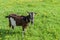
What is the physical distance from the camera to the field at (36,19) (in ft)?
35.7

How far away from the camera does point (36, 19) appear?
43.0ft

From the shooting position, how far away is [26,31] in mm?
11156

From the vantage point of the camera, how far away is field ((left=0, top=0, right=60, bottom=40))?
1088 cm

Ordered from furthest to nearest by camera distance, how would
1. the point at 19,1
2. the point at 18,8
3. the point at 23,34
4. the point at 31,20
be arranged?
the point at 19,1, the point at 18,8, the point at 23,34, the point at 31,20

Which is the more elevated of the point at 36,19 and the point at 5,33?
the point at 36,19

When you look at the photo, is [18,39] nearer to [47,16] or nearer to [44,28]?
[44,28]

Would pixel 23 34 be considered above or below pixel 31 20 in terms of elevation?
below

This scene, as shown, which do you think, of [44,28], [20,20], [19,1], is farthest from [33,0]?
[20,20]

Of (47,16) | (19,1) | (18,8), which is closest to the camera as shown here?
(47,16)

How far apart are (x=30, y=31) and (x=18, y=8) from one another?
4.22 meters

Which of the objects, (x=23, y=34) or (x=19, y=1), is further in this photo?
(x=19, y=1)

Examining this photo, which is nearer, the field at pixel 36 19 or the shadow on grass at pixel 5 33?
the shadow on grass at pixel 5 33

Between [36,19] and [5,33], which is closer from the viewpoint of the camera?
[5,33]

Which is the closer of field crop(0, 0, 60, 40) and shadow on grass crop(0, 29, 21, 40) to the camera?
shadow on grass crop(0, 29, 21, 40)
